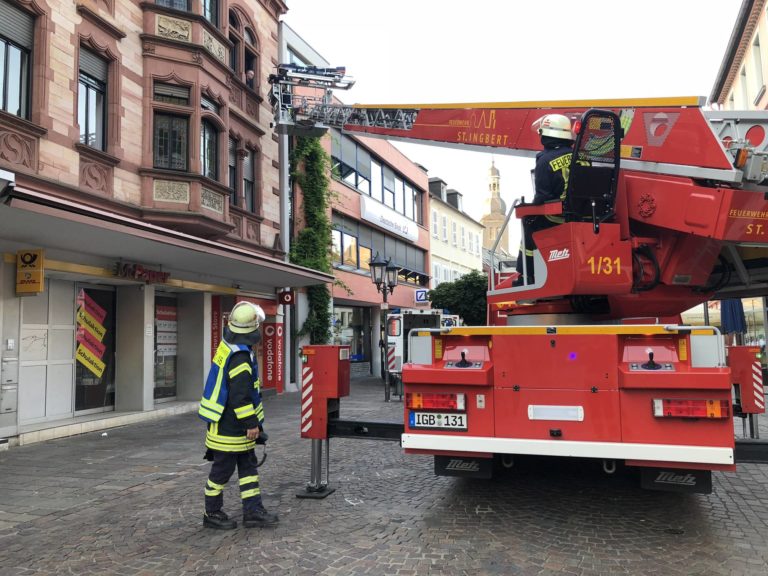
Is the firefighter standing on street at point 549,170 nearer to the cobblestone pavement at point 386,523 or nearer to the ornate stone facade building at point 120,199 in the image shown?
the cobblestone pavement at point 386,523

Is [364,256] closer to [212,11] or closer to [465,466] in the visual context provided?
[212,11]

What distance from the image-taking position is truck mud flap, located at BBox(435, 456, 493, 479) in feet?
15.9

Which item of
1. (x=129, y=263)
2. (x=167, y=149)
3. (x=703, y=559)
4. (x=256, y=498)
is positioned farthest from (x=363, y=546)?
(x=167, y=149)

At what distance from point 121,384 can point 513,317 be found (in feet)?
29.9

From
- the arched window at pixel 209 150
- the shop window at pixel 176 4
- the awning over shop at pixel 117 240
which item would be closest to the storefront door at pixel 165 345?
the awning over shop at pixel 117 240

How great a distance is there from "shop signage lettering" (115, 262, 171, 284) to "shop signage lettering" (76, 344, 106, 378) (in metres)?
1.53

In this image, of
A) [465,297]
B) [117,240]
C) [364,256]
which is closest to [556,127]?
[117,240]

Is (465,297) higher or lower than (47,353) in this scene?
higher

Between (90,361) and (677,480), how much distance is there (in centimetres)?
1042

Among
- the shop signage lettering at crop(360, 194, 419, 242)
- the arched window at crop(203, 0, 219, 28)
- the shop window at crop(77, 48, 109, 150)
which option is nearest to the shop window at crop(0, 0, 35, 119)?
the shop window at crop(77, 48, 109, 150)

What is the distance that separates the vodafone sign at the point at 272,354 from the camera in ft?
56.7

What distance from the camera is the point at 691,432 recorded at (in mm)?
4152

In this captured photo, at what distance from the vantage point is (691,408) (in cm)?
413

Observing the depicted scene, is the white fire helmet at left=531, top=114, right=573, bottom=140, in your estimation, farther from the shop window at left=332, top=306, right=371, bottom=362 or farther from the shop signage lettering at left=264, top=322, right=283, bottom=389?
the shop window at left=332, top=306, right=371, bottom=362
